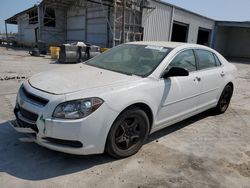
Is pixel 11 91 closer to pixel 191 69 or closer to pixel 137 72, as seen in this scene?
pixel 137 72

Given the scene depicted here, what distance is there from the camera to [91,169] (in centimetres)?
307

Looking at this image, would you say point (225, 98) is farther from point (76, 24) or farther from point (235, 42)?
point (235, 42)

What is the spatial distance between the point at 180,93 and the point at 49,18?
26.0 meters

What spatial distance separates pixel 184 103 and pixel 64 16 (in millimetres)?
26291

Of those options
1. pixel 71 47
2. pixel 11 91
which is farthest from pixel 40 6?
pixel 11 91

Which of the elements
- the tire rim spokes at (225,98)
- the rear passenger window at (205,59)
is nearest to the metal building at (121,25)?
the tire rim spokes at (225,98)

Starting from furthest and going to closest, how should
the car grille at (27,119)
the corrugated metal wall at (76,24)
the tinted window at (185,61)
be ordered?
the corrugated metal wall at (76,24), the tinted window at (185,61), the car grille at (27,119)

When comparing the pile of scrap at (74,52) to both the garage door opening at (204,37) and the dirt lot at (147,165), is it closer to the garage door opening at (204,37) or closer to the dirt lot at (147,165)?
the dirt lot at (147,165)

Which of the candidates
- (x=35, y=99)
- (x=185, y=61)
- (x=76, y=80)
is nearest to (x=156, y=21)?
(x=185, y=61)

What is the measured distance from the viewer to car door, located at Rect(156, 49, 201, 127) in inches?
148

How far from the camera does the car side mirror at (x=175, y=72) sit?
3.65 meters

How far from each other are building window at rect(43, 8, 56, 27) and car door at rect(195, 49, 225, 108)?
82.6 ft

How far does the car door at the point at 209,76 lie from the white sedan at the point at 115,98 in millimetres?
20

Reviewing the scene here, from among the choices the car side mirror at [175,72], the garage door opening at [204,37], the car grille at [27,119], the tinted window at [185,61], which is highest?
the garage door opening at [204,37]
